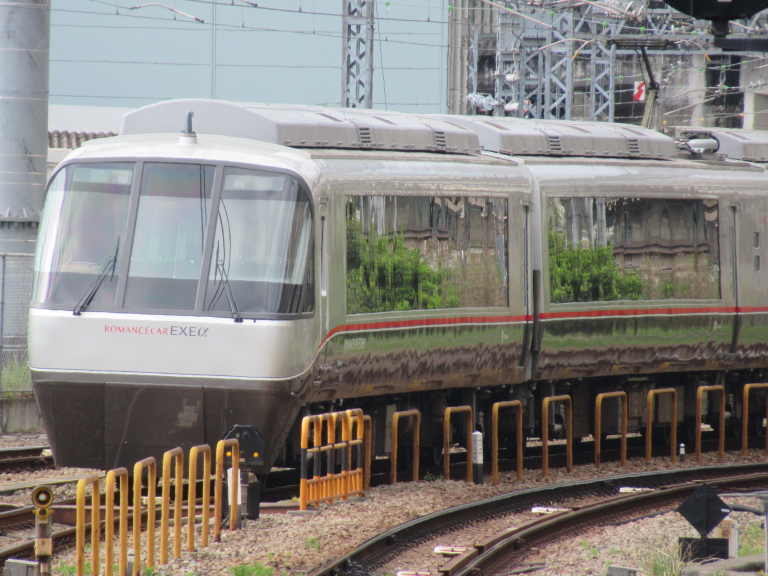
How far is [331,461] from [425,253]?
2.73m

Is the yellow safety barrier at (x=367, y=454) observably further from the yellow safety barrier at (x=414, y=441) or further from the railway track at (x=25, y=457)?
the railway track at (x=25, y=457)

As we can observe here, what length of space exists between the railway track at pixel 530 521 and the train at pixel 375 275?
4.76ft

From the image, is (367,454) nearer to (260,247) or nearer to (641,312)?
(260,247)

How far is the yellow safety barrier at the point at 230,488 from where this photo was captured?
9.65 meters

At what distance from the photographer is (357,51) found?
2795 cm

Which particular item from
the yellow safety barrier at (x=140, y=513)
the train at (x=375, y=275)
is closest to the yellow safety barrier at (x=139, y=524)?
the yellow safety barrier at (x=140, y=513)

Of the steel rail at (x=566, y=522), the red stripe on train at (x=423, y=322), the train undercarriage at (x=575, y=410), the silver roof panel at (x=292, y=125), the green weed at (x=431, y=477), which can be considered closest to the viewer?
the steel rail at (x=566, y=522)

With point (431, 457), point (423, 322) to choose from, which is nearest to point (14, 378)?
point (431, 457)

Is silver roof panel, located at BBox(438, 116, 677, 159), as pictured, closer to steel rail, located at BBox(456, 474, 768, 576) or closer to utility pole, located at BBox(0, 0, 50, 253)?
steel rail, located at BBox(456, 474, 768, 576)

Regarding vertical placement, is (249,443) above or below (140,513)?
above

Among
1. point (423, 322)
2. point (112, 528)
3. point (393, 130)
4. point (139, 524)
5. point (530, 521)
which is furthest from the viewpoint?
point (393, 130)

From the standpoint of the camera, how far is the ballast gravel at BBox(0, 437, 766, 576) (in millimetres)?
8953

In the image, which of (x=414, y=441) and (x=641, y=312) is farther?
(x=641, y=312)

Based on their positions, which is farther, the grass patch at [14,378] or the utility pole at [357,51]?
the utility pole at [357,51]
